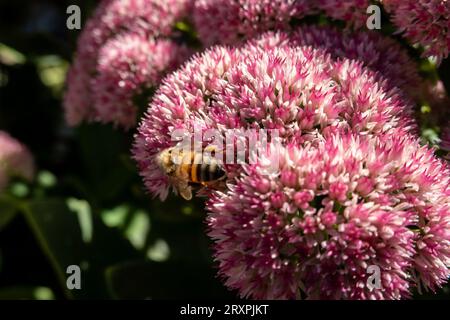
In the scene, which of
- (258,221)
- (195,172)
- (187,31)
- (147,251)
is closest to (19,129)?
(147,251)

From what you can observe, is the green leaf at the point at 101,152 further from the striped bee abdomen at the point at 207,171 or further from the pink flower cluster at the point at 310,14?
the striped bee abdomen at the point at 207,171

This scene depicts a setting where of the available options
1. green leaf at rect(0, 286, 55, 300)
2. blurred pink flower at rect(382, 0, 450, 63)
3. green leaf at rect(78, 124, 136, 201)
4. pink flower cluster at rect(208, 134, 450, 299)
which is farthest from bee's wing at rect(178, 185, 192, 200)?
green leaf at rect(78, 124, 136, 201)

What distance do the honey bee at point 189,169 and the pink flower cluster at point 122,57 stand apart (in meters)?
0.49

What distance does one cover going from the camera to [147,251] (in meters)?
2.26

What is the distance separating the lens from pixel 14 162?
2.37 meters

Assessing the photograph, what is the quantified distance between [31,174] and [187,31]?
85 centimetres

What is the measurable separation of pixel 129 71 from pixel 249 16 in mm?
364

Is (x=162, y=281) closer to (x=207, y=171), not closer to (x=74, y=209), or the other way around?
(x=74, y=209)

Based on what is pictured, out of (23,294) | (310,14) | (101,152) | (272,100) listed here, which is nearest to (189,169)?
(272,100)

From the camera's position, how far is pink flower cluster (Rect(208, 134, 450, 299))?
1144 mm

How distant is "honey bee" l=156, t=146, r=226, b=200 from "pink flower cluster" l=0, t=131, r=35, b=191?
116 cm

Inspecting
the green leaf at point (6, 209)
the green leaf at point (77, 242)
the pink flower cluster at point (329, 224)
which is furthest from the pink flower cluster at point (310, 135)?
the green leaf at point (6, 209)

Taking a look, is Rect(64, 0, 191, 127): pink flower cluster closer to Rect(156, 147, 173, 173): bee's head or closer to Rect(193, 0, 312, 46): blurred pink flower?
Rect(193, 0, 312, 46): blurred pink flower
